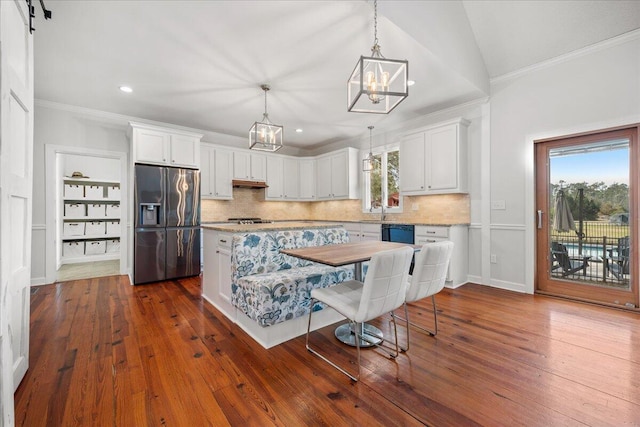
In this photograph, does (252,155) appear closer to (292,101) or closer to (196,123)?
(196,123)

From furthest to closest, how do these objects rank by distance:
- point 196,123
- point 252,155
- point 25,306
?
1. point 252,155
2. point 196,123
3. point 25,306

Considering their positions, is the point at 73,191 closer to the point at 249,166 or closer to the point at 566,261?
the point at 249,166

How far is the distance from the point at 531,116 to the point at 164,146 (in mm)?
5250

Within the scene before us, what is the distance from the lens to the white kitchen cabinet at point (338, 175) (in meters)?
5.77

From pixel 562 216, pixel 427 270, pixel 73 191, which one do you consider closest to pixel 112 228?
pixel 73 191

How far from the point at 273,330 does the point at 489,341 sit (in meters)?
1.79

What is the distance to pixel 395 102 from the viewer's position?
2033 millimetres

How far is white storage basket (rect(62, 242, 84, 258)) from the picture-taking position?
240 inches

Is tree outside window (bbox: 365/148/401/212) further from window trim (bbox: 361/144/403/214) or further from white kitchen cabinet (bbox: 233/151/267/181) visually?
white kitchen cabinet (bbox: 233/151/267/181)

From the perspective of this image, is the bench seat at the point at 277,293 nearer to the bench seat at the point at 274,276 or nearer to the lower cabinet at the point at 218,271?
the bench seat at the point at 274,276

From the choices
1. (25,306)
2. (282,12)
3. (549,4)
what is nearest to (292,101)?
(282,12)

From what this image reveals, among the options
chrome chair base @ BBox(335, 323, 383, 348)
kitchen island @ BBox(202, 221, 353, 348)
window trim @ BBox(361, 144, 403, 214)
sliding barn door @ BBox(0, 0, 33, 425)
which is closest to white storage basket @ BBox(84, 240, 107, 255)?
kitchen island @ BBox(202, 221, 353, 348)

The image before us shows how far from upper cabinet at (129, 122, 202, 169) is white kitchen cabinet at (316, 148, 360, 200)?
2720 millimetres

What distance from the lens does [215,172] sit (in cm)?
534
